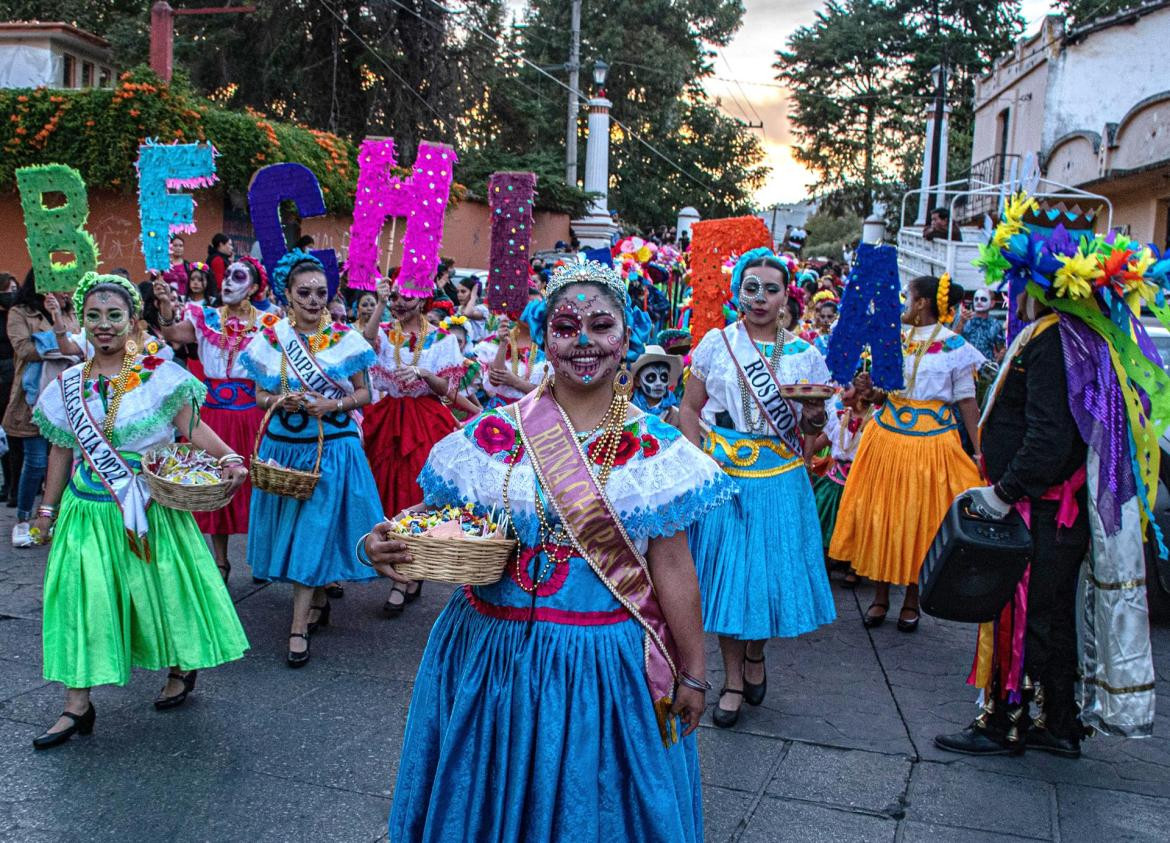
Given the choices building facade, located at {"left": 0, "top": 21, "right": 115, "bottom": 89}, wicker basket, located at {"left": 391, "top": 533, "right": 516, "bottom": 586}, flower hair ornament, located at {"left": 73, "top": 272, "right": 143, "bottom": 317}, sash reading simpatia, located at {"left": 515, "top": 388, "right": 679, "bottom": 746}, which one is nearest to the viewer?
wicker basket, located at {"left": 391, "top": 533, "right": 516, "bottom": 586}

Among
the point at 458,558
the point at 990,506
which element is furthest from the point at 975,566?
the point at 458,558

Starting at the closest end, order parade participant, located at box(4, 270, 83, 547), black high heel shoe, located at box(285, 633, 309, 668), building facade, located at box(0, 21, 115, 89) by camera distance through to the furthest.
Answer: black high heel shoe, located at box(285, 633, 309, 668), parade participant, located at box(4, 270, 83, 547), building facade, located at box(0, 21, 115, 89)

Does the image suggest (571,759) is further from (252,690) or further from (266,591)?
(266,591)

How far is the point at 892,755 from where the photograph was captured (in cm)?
447

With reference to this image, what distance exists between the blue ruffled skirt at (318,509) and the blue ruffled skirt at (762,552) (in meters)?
1.91

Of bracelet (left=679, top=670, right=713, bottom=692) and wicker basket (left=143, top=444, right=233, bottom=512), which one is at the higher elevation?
wicker basket (left=143, top=444, right=233, bottom=512)

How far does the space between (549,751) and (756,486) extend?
246 cm

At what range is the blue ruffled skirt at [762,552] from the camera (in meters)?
4.73

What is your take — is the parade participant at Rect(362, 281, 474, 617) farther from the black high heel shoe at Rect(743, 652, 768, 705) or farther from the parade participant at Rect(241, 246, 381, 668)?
the black high heel shoe at Rect(743, 652, 768, 705)

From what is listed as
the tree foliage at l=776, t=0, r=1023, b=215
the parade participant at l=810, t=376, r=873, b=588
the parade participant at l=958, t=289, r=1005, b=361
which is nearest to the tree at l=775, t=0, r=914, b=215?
the tree foliage at l=776, t=0, r=1023, b=215

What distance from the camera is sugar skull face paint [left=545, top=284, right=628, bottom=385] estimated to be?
2779 mm

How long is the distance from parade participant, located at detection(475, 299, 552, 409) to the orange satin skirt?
2066 mm

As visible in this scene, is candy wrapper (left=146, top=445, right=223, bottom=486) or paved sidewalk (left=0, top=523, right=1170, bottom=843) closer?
paved sidewalk (left=0, top=523, right=1170, bottom=843)

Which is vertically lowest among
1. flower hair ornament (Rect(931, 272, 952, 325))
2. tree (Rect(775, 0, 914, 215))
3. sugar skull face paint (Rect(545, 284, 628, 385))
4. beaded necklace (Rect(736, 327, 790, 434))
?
beaded necklace (Rect(736, 327, 790, 434))
